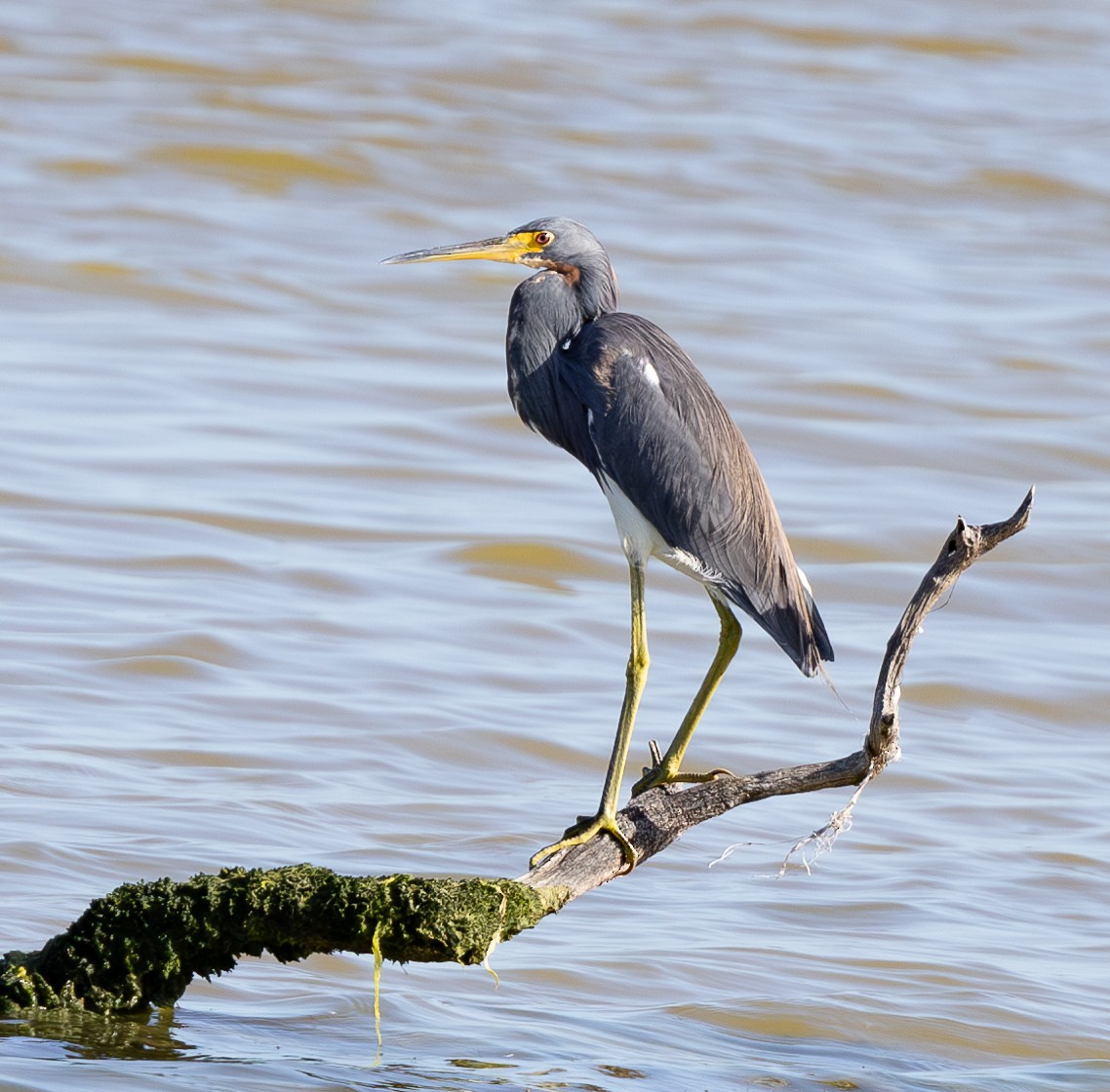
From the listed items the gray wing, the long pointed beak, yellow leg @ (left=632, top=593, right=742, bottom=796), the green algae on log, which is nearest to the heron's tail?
the gray wing

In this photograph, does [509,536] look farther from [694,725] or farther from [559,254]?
[694,725]

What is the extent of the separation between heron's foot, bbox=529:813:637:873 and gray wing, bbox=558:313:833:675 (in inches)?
42.4

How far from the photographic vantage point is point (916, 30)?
1321 inches

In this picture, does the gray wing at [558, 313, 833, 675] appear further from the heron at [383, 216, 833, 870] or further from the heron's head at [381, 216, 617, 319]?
the heron's head at [381, 216, 617, 319]

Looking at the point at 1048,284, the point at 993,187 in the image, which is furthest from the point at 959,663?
the point at 993,187

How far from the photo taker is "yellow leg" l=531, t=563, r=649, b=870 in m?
6.36

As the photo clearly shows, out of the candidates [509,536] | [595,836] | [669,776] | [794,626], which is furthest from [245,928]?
[509,536]

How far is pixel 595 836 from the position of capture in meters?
6.40

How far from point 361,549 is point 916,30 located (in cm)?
2239

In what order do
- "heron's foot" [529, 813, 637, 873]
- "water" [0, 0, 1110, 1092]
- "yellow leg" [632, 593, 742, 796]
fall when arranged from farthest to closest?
1. "water" [0, 0, 1110, 1092]
2. "yellow leg" [632, 593, 742, 796]
3. "heron's foot" [529, 813, 637, 873]

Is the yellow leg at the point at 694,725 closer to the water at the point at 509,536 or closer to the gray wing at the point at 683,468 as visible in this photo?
the gray wing at the point at 683,468

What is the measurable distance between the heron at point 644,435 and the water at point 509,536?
5.22 feet

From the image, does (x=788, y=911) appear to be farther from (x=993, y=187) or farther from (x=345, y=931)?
(x=993, y=187)

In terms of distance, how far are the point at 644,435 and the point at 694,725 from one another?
1090mm
